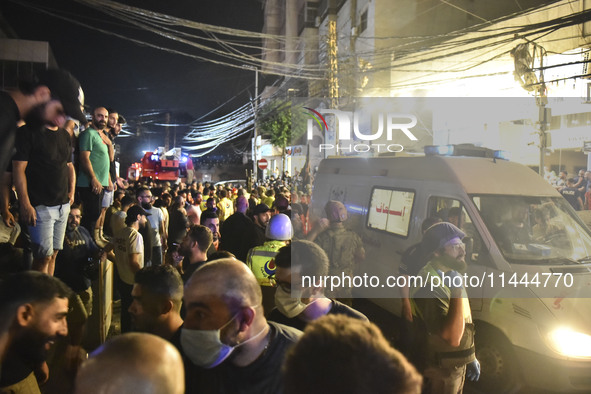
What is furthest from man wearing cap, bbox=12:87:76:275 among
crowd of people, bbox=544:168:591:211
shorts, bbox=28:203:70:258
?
crowd of people, bbox=544:168:591:211

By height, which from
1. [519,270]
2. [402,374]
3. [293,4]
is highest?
[293,4]

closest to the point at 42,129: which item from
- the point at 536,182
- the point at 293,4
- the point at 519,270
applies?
the point at 519,270

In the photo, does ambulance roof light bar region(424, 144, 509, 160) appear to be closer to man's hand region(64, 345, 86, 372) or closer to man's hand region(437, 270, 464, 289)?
man's hand region(437, 270, 464, 289)

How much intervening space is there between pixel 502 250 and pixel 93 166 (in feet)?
16.7

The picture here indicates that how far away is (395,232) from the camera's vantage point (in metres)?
7.06

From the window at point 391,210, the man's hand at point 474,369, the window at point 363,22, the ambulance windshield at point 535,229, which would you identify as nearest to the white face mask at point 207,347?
the man's hand at point 474,369

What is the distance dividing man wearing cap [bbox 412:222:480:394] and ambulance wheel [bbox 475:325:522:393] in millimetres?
1103

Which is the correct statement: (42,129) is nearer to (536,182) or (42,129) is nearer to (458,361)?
(458,361)

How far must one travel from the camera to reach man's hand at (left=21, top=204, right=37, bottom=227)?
12.2 ft

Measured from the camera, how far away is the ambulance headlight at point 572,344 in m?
4.44

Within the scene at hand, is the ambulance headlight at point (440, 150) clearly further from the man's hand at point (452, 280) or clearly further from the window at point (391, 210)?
the man's hand at point (452, 280)

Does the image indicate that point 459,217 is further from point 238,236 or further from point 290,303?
point 290,303

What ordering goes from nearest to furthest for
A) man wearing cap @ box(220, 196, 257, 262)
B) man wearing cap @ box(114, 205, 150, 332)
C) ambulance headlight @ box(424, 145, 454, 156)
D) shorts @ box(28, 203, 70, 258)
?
1. shorts @ box(28, 203, 70, 258)
2. man wearing cap @ box(114, 205, 150, 332)
3. man wearing cap @ box(220, 196, 257, 262)
4. ambulance headlight @ box(424, 145, 454, 156)

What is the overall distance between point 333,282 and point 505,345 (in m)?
2.29
